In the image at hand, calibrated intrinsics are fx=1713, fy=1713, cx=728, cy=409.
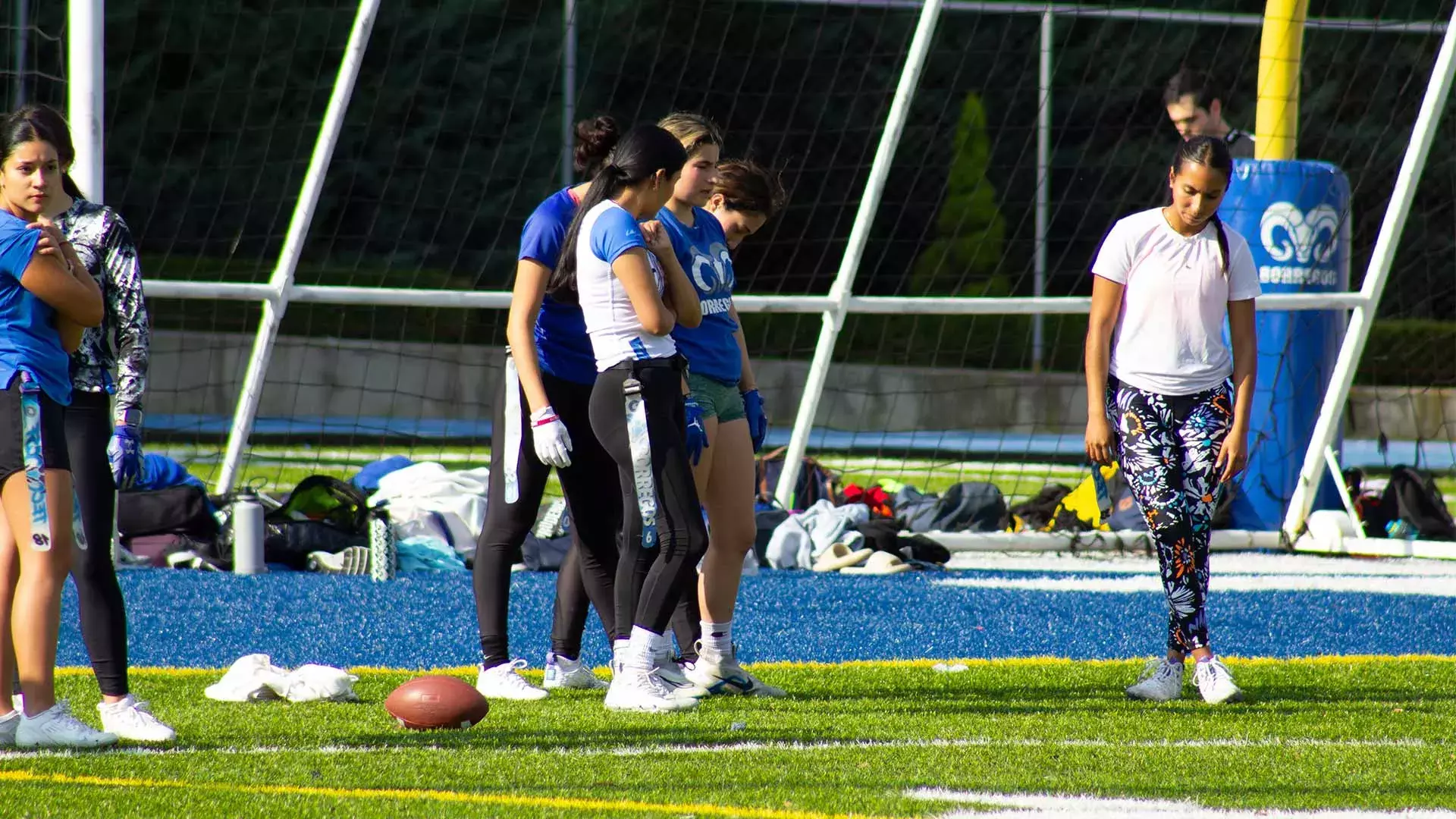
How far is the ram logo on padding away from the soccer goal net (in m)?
6.06

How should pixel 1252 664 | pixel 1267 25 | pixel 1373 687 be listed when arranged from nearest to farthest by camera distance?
pixel 1373 687 < pixel 1252 664 < pixel 1267 25

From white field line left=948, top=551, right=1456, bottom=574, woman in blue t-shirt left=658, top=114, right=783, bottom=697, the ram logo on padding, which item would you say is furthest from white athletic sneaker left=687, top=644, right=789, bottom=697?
the ram logo on padding

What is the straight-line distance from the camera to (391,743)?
4.46 meters

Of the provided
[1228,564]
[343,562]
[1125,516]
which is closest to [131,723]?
[343,562]

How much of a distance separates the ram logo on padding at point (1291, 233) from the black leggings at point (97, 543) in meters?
8.12

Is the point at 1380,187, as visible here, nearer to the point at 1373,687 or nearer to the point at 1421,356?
the point at 1421,356

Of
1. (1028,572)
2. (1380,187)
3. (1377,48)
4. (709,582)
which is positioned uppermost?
(1377,48)

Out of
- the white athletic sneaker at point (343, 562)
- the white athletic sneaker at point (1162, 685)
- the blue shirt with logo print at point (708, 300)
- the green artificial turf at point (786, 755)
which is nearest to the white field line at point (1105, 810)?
the green artificial turf at point (786, 755)

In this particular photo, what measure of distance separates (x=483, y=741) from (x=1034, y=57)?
27074mm

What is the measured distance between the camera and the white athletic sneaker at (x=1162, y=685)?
17.2 feet

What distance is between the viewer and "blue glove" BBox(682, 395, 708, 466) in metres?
5.04

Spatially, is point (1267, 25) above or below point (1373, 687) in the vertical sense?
above

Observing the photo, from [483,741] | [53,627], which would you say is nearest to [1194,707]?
[483,741]

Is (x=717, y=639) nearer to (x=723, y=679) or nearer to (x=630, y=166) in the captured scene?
(x=723, y=679)
